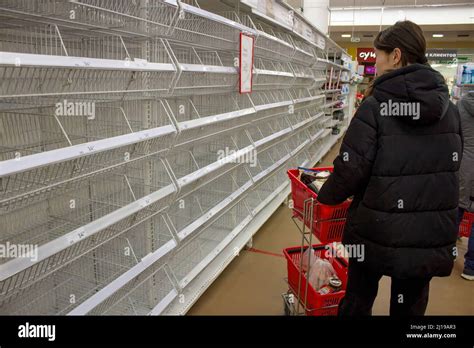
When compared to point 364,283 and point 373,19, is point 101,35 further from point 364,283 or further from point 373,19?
point 373,19

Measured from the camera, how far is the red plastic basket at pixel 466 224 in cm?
392

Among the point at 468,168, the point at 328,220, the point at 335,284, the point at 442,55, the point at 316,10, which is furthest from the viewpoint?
the point at 442,55

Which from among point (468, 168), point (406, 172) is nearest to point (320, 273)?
point (406, 172)

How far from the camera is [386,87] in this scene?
1712 millimetres

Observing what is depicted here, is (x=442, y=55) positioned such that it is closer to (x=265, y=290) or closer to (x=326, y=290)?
(x=265, y=290)

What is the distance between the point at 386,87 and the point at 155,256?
5.26 ft

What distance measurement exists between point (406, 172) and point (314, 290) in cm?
111

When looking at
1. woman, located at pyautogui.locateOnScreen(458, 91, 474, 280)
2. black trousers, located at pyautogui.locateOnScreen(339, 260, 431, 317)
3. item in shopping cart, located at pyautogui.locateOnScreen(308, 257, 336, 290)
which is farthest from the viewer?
woman, located at pyautogui.locateOnScreen(458, 91, 474, 280)

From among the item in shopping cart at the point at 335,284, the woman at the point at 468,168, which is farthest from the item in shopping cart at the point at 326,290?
the woman at the point at 468,168

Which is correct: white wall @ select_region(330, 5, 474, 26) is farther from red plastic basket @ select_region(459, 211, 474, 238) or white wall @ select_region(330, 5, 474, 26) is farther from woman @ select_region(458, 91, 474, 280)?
red plastic basket @ select_region(459, 211, 474, 238)

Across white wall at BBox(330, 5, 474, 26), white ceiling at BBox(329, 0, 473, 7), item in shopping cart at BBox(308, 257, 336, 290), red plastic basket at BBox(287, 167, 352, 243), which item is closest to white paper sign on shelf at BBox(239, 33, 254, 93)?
red plastic basket at BBox(287, 167, 352, 243)

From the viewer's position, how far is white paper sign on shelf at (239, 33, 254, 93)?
317 centimetres

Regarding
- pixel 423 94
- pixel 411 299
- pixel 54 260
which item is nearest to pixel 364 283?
pixel 411 299

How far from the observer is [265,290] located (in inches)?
130
